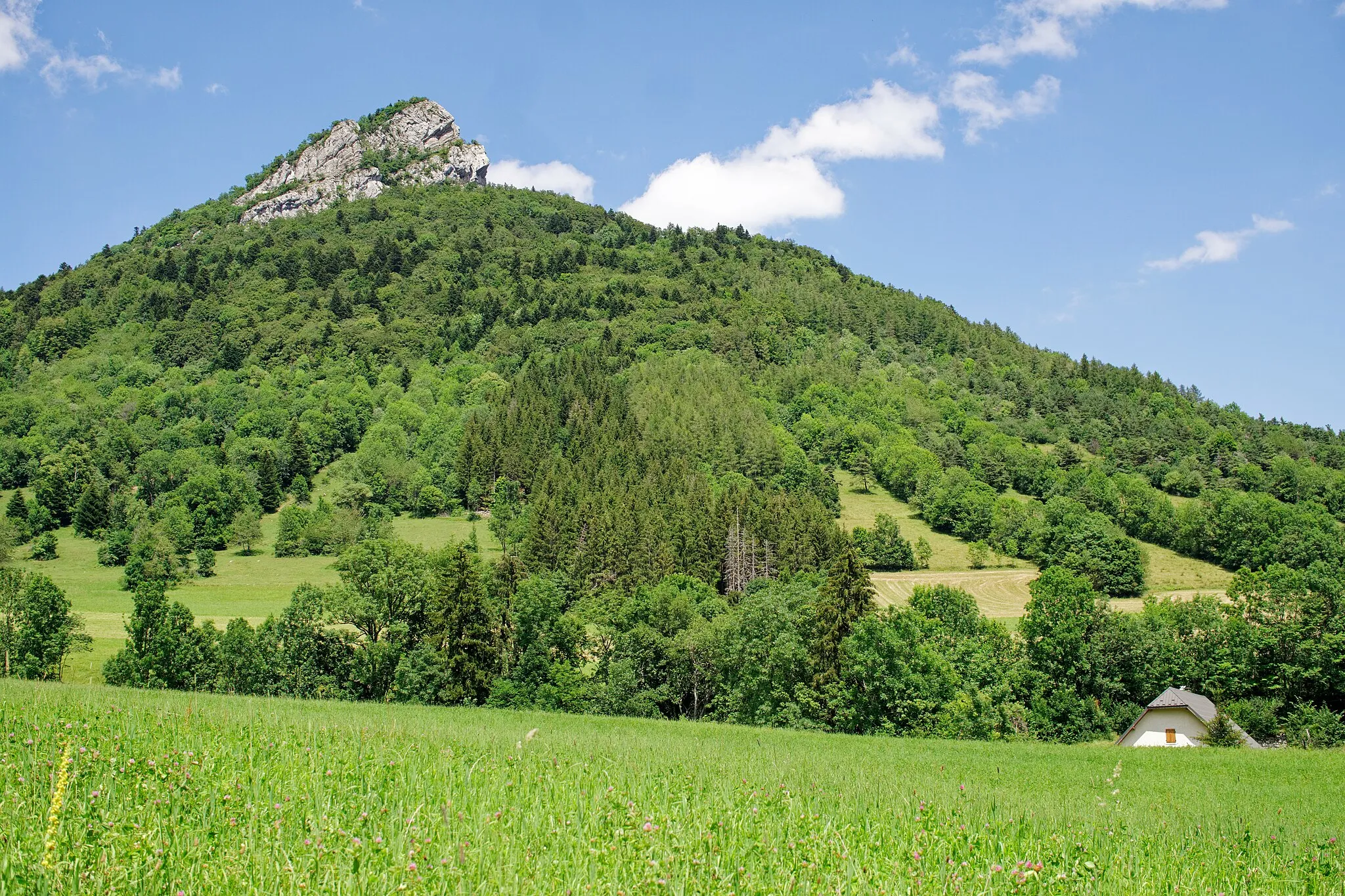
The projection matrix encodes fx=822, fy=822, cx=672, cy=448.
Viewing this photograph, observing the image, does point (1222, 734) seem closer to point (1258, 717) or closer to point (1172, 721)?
point (1172, 721)

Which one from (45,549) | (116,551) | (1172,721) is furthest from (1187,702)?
(45,549)

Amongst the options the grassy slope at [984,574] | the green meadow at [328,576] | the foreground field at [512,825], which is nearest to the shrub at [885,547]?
the green meadow at [328,576]

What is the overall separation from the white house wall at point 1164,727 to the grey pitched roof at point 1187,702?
35 cm

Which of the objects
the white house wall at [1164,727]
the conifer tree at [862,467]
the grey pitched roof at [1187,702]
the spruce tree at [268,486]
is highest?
the conifer tree at [862,467]

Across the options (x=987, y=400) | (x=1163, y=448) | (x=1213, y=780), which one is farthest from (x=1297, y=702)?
(x=987, y=400)

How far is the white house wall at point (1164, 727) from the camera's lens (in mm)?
50625

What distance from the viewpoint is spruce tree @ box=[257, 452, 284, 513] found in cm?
13900

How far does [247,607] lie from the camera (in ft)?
276

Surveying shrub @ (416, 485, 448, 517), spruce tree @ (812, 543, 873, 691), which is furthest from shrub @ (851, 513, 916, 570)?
spruce tree @ (812, 543, 873, 691)

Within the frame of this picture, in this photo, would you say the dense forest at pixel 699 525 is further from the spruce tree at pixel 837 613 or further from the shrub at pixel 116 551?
the shrub at pixel 116 551

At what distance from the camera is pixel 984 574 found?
379ft

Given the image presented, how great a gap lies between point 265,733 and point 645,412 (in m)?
143

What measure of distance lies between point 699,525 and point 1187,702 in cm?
5890

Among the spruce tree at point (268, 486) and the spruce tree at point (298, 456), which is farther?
the spruce tree at point (298, 456)
